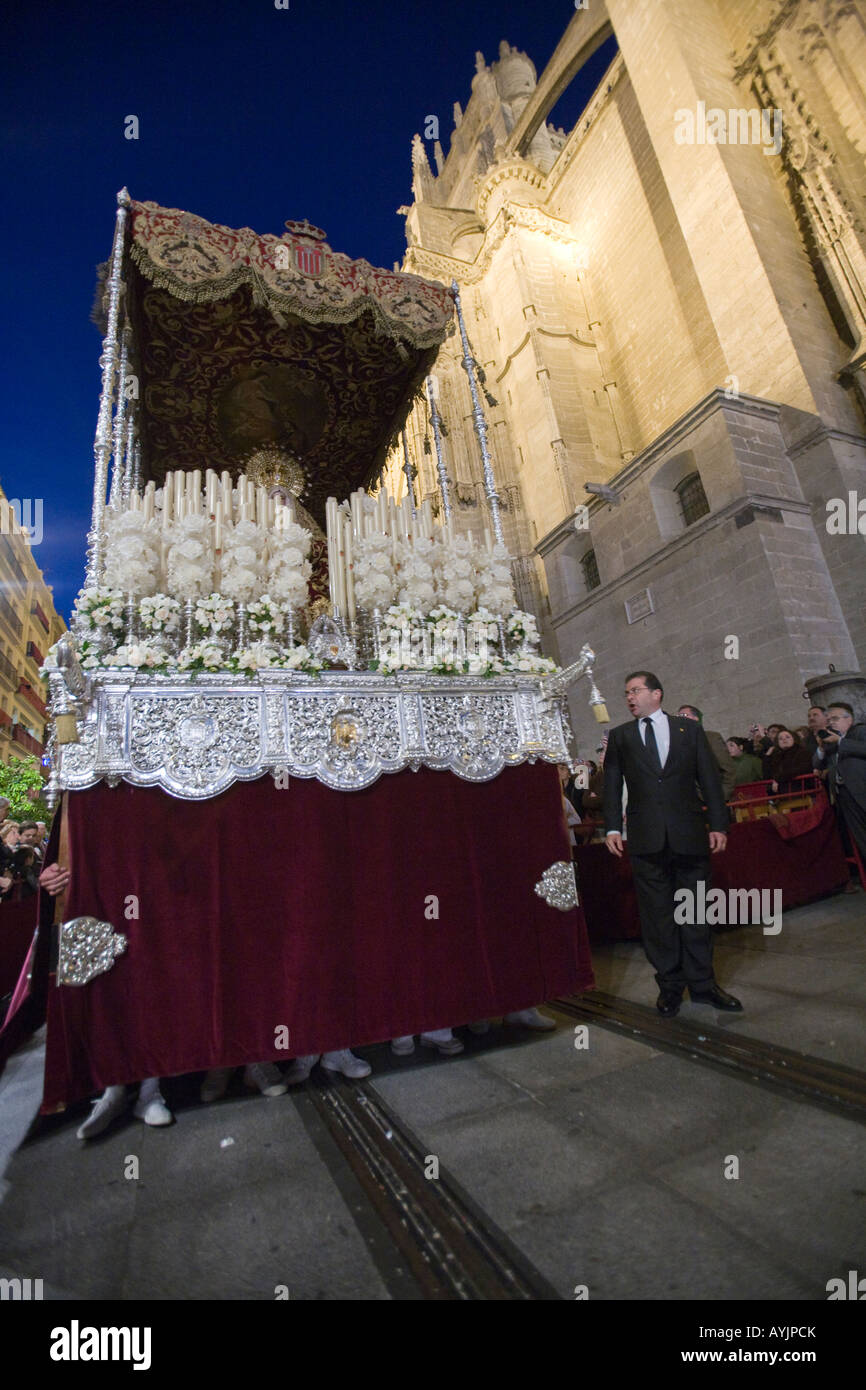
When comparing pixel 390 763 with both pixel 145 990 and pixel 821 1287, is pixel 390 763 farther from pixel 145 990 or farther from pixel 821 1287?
pixel 821 1287

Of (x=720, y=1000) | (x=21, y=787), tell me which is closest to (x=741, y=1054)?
(x=720, y=1000)

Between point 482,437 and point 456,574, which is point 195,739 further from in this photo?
point 482,437

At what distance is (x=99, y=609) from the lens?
9.08 ft

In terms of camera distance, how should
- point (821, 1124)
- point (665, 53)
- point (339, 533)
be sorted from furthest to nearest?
point (665, 53) < point (339, 533) < point (821, 1124)

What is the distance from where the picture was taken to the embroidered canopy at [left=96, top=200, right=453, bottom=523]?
4438 millimetres

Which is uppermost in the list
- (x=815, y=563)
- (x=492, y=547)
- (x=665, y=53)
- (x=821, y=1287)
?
(x=665, y=53)

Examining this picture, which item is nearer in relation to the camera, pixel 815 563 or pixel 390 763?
pixel 390 763

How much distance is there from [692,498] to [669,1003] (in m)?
11.5

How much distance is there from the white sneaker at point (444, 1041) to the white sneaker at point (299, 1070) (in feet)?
1.85

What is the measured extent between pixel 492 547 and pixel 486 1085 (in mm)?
2985

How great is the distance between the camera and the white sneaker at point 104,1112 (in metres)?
2.29

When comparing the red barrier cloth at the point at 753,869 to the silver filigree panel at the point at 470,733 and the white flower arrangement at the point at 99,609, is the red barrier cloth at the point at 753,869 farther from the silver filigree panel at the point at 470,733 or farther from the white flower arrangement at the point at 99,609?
the white flower arrangement at the point at 99,609

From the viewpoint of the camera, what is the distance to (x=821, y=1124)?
6.05 ft

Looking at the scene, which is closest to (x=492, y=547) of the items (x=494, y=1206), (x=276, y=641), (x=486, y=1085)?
(x=276, y=641)
